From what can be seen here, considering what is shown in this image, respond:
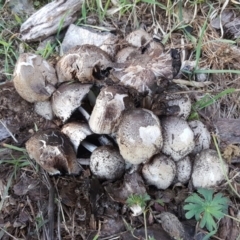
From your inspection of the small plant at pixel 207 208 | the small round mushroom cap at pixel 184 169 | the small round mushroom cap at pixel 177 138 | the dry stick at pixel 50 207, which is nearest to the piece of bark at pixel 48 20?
the dry stick at pixel 50 207

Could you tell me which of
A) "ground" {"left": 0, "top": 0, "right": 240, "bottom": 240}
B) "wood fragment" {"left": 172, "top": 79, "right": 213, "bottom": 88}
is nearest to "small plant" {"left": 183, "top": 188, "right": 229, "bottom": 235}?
"ground" {"left": 0, "top": 0, "right": 240, "bottom": 240}

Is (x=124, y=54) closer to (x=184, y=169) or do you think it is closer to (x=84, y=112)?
(x=84, y=112)

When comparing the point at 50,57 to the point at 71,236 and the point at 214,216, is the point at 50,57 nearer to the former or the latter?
the point at 71,236

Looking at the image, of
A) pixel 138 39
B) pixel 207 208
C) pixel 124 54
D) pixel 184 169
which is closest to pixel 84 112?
pixel 124 54

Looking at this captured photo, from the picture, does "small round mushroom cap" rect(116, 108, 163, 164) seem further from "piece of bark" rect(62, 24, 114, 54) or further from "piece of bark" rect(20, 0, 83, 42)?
"piece of bark" rect(20, 0, 83, 42)

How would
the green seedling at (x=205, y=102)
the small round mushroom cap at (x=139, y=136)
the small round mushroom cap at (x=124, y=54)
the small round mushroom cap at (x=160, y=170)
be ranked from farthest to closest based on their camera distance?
the green seedling at (x=205, y=102)
the small round mushroom cap at (x=124, y=54)
the small round mushroom cap at (x=160, y=170)
the small round mushroom cap at (x=139, y=136)

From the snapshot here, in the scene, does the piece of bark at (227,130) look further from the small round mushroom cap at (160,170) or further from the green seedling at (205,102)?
the small round mushroom cap at (160,170)
